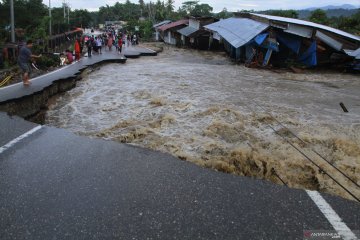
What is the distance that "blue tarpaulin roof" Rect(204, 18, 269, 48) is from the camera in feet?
78.3

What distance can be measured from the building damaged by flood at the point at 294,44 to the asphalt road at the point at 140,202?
62.7 ft

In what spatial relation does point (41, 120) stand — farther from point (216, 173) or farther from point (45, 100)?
point (216, 173)

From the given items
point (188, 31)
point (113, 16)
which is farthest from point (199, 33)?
point (113, 16)

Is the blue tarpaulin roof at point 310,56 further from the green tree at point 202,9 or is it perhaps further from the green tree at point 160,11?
the green tree at point 202,9

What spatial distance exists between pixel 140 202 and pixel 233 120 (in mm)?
6629

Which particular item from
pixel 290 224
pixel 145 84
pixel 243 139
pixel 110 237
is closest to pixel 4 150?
pixel 110 237

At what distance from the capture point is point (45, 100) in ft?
37.3

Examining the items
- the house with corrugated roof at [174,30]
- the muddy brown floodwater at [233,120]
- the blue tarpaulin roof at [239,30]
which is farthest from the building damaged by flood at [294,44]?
the house with corrugated roof at [174,30]

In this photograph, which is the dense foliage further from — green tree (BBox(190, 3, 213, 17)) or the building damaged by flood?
the building damaged by flood

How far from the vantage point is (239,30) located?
2769 centimetres

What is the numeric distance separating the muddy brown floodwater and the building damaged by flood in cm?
550

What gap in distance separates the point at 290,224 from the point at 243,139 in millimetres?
4857

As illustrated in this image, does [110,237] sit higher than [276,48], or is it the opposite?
[276,48]

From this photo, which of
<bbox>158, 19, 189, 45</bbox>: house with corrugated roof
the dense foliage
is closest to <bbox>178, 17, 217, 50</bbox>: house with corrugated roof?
<bbox>158, 19, 189, 45</bbox>: house with corrugated roof
